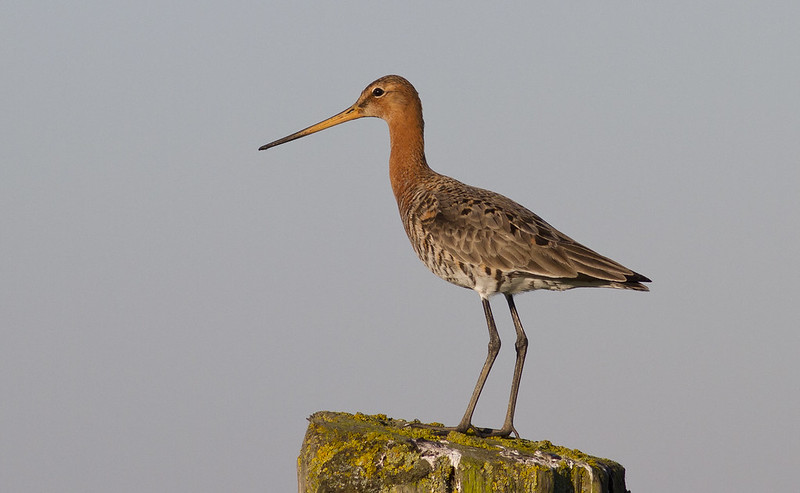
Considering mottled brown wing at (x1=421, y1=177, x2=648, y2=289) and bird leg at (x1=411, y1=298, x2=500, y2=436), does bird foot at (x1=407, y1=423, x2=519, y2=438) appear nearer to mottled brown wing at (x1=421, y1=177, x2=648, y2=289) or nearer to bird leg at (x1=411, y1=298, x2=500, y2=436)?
bird leg at (x1=411, y1=298, x2=500, y2=436)

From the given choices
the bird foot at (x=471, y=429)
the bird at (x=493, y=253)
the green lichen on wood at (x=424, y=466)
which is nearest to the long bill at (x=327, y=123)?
the bird at (x=493, y=253)

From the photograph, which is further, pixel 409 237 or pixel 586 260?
pixel 409 237

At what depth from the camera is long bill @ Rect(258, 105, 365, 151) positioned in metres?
10.9

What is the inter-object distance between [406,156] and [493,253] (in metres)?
2.17

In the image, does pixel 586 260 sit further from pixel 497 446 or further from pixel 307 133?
pixel 307 133

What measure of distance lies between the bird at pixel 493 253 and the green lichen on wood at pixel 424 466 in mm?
1617

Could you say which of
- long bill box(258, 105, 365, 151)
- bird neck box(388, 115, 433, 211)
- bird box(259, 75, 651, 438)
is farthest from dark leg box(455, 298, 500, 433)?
long bill box(258, 105, 365, 151)

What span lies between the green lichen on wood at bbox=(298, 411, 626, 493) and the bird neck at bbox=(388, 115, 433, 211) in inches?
158

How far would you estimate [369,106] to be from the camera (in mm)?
10648

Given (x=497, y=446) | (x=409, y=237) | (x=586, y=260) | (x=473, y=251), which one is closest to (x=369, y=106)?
(x=409, y=237)

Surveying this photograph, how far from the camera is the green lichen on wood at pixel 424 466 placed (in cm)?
576

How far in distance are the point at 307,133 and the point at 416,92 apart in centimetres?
156

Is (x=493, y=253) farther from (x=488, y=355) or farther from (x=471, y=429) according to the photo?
(x=471, y=429)

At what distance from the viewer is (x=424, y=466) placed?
5.80 m
